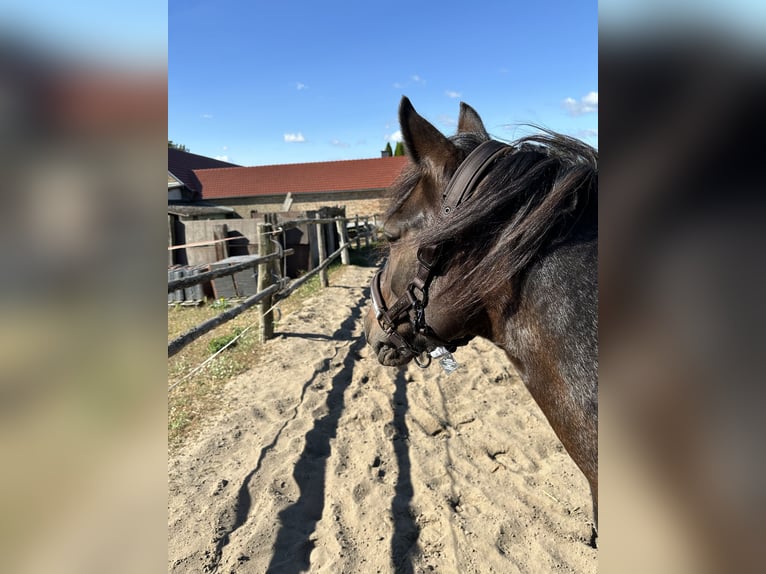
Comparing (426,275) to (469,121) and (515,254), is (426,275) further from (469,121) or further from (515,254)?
(469,121)

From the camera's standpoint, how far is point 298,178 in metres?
31.1

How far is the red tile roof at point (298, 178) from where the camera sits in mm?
29719

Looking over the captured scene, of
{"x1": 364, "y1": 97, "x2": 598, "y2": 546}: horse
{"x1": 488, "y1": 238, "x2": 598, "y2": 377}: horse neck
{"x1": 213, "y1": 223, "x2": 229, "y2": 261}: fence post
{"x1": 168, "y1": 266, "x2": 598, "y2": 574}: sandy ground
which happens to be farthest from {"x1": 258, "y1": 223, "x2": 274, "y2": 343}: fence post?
{"x1": 488, "y1": 238, "x2": 598, "y2": 377}: horse neck

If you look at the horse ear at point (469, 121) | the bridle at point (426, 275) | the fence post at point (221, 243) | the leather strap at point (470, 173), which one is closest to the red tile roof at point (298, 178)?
the fence post at point (221, 243)

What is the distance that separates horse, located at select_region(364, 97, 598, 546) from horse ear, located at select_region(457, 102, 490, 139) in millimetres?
385

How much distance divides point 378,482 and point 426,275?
1.93 meters

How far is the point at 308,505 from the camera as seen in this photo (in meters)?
2.61
